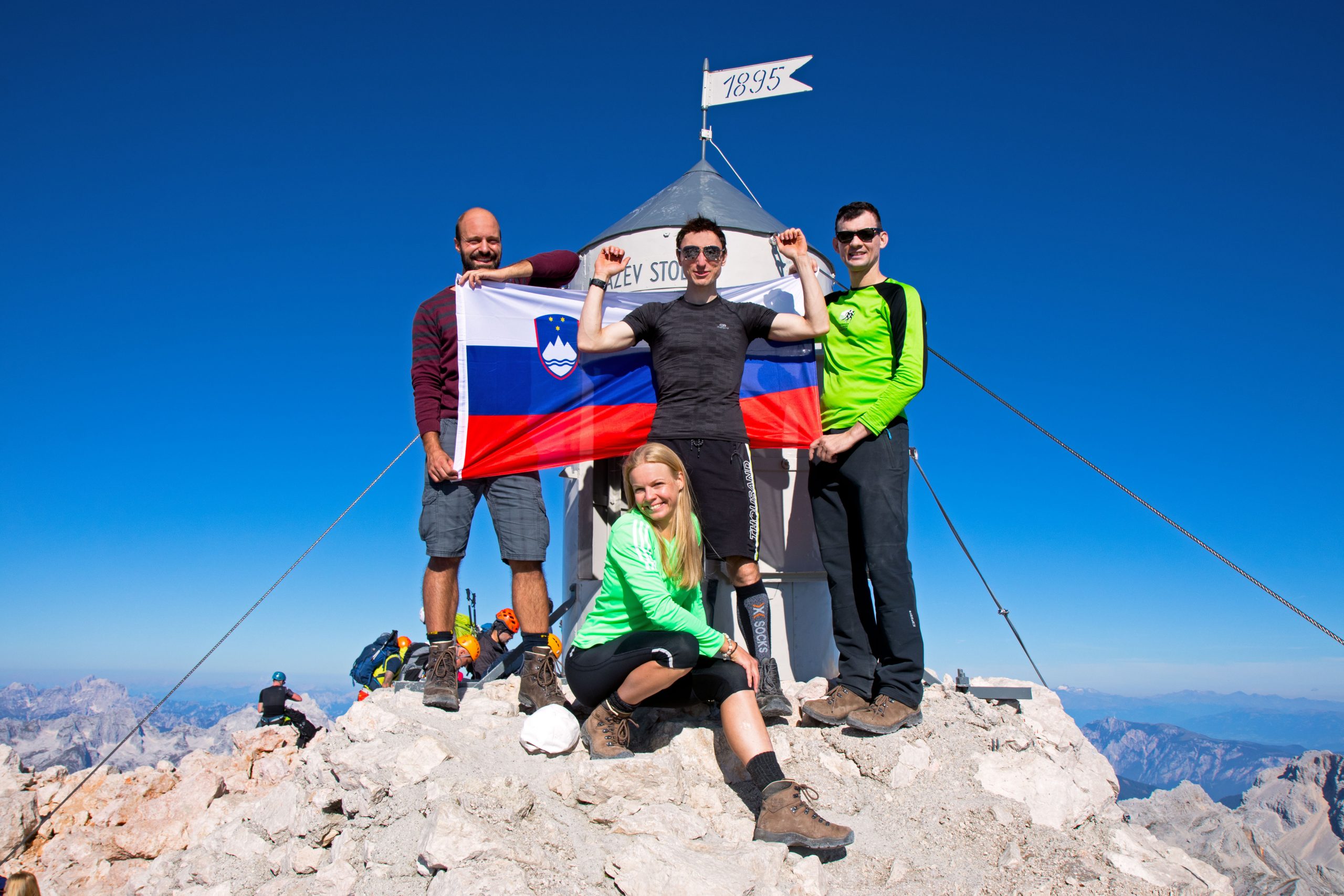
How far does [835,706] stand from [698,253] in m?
2.58

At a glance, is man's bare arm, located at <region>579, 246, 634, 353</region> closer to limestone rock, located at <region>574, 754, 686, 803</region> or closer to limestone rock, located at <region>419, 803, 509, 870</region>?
limestone rock, located at <region>574, 754, 686, 803</region>

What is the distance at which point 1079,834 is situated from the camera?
10.8 ft

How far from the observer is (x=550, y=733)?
364cm

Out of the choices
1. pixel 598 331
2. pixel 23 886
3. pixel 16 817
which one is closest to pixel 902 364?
pixel 598 331

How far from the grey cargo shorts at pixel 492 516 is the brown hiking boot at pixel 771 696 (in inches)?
56.0

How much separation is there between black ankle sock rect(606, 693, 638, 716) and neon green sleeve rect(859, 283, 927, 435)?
1924 millimetres

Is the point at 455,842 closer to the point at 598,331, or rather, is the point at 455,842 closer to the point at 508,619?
the point at 598,331

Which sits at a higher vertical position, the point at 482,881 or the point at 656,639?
the point at 656,639

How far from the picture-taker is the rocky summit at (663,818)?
9.03 ft

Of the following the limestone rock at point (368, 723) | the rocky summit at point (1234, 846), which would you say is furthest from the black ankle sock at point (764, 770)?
the rocky summit at point (1234, 846)

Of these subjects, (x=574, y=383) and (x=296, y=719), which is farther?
(x=296, y=719)

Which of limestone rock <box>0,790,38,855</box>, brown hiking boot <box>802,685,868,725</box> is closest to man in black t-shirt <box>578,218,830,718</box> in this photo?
brown hiking boot <box>802,685,868,725</box>

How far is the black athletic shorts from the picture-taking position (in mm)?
4070

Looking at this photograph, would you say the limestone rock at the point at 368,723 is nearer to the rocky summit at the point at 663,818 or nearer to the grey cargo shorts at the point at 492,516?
the rocky summit at the point at 663,818
